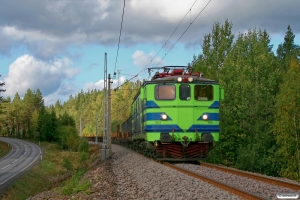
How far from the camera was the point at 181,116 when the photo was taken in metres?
16.1

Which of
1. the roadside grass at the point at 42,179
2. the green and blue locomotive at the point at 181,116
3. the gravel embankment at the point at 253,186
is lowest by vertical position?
the roadside grass at the point at 42,179

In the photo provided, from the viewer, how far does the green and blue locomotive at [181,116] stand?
1598 cm

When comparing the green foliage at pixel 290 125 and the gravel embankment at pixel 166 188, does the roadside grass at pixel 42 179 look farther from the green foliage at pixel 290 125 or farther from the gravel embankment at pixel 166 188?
the green foliage at pixel 290 125

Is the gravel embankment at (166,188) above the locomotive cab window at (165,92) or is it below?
below

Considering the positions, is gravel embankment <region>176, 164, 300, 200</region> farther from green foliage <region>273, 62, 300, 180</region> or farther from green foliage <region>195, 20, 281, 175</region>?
green foliage <region>195, 20, 281, 175</region>

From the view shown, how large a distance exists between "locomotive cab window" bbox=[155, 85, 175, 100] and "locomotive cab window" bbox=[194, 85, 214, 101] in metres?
0.94

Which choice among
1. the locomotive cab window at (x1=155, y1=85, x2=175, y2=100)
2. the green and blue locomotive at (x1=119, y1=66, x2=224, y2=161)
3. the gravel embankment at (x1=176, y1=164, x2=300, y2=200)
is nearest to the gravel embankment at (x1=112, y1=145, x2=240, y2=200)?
the gravel embankment at (x1=176, y1=164, x2=300, y2=200)

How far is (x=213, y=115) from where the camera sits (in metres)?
16.4

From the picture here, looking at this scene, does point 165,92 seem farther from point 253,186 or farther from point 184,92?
point 253,186

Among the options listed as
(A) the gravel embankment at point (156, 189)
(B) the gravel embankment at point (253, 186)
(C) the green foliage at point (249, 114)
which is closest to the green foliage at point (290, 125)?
(C) the green foliage at point (249, 114)

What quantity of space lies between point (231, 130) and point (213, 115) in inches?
747

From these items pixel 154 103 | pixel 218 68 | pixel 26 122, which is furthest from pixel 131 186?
pixel 26 122

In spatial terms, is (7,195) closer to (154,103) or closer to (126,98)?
(154,103)

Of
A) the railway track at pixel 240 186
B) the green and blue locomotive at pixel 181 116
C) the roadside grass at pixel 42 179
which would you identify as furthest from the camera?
the roadside grass at pixel 42 179
